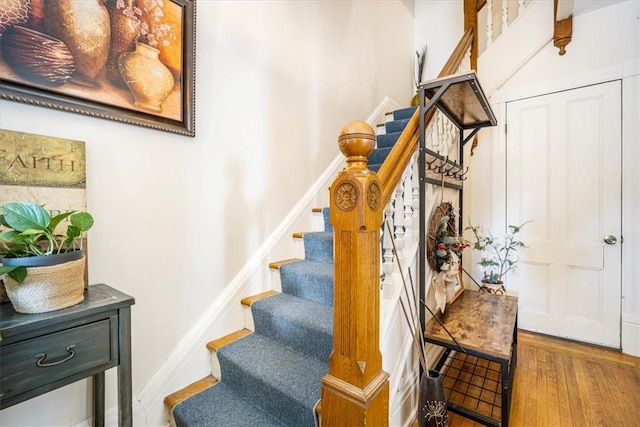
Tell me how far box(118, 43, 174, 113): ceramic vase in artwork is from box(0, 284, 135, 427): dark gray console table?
89cm

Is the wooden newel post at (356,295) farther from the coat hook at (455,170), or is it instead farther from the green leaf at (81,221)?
the coat hook at (455,170)

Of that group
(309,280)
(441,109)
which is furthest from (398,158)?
(309,280)

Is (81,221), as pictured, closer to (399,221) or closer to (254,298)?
(254,298)

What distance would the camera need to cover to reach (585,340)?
8.27ft

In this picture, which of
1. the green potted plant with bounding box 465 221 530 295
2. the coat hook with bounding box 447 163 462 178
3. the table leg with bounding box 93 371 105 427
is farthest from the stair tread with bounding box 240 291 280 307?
the green potted plant with bounding box 465 221 530 295

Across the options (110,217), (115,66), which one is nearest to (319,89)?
(115,66)

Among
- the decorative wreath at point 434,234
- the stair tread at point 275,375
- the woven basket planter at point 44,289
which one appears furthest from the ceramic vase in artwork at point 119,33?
the decorative wreath at point 434,234

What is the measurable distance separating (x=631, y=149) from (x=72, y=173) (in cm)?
374

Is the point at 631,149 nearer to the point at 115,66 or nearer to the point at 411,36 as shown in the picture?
the point at 411,36

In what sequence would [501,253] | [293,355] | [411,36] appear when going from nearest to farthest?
1. [293,355]
2. [501,253]
3. [411,36]

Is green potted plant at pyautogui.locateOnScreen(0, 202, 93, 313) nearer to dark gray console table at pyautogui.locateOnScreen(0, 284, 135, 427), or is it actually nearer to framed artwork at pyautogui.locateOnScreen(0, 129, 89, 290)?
dark gray console table at pyautogui.locateOnScreen(0, 284, 135, 427)

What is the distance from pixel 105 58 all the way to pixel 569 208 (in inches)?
138

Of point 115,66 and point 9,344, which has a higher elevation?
point 115,66

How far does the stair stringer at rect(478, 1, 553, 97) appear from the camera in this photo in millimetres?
2670
